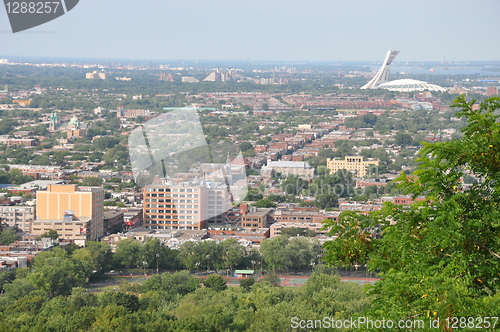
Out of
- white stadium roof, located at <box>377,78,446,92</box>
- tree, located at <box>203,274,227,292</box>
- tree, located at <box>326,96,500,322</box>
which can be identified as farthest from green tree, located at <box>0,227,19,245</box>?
white stadium roof, located at <box>377,78,446,92</box>

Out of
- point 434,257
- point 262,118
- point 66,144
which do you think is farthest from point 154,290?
point 262,118

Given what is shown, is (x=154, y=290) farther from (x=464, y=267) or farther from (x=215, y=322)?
(x=464, y=267)

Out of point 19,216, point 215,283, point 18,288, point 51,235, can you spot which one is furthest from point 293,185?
point 18,288

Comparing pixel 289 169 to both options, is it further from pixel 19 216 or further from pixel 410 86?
pixel 410 86

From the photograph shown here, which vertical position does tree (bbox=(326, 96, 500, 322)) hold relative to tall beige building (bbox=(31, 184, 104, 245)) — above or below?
above

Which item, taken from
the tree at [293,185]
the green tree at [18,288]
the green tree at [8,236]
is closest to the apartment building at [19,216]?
the green tree at [8,236]

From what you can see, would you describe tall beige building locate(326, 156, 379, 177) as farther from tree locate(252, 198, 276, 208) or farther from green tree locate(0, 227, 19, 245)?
green tree locate(0, 227, 19, 245)
